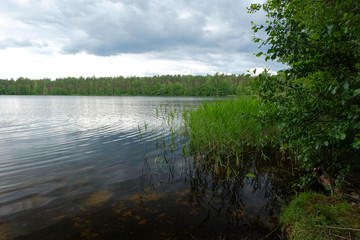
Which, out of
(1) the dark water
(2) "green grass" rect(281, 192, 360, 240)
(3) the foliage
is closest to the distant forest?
(1) the dark water

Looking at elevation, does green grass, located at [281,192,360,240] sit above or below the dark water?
above

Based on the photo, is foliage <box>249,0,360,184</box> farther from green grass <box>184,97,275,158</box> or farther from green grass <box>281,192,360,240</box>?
green grass <box>184,97,275,158</box>

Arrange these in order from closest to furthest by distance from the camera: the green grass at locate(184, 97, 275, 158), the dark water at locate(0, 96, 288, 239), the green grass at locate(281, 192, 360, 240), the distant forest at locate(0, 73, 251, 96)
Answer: the green grass at locate(281, 192, 360, 240) < the dark water at locate(0, 96, 288, 239) < the green grass at locate(184, 97, 275, 158) < the distant forest at locate(0, 73, 251, 96)

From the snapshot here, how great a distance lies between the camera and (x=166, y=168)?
27.3 feet

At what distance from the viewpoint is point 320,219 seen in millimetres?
3936

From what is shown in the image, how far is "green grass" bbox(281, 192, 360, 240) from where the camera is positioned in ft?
11.7

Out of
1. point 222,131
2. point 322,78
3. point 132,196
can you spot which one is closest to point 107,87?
point 222,131

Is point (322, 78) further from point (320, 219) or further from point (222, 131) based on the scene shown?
point (222, 131)

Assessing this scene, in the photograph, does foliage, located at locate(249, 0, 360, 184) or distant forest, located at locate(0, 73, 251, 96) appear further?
distant forest, located at locate(0, 73, 251, 96)

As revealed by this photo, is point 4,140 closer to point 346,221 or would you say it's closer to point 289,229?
point 289,229

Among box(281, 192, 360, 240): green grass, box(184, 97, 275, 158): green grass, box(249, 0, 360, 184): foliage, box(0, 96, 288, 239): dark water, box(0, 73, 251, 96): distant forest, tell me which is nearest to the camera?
box(249, 0, 360, 184): foliage

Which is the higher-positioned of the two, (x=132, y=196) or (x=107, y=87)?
(x=107, y=87)

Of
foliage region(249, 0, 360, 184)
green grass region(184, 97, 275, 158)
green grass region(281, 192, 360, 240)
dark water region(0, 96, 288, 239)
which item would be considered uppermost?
foliage region(249, 0, 360, 184)

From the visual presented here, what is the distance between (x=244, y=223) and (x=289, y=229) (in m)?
0.96
